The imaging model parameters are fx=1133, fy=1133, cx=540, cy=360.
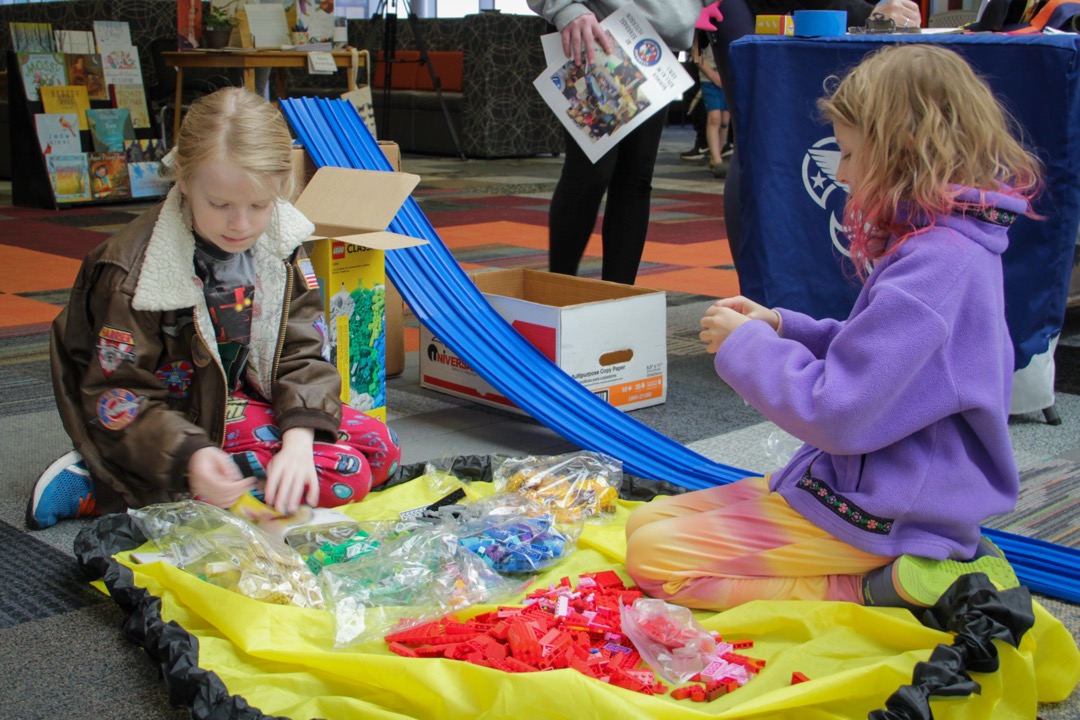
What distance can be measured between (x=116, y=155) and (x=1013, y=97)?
468cm

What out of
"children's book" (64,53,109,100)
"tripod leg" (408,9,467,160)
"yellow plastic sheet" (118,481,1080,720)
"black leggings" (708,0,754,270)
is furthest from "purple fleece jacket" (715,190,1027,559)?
"tripod leg" (408,9,467,160)

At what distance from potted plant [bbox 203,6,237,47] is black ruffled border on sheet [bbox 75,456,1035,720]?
451 cm

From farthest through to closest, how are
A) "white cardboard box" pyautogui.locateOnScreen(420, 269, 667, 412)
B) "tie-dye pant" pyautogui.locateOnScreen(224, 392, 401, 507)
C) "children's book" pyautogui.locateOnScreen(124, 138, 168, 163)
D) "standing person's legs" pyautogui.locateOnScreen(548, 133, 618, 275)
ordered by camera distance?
"children's book" pyautogui.locateOnScreen(124, 138, 168, 163) → "standing person's legs" pyautogui.locateOnScreen(548, 133, 618, 275) → "white cardboard box" pyautogui.locateOnScreen(420, 269, 667, 412) → "tie-dye pant" pyautogui.locateOnScreen(224, 392, 401, 507)

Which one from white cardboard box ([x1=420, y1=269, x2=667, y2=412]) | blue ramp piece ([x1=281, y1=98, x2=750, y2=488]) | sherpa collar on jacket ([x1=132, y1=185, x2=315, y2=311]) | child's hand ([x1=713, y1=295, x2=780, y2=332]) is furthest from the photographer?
white cardboard box ([x1=420, y1=269, x2=667, y2=412])

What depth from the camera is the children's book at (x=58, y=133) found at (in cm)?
538

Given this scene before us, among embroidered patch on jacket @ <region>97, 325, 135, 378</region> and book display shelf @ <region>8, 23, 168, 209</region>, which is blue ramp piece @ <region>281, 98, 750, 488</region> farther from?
book display shelf @ <region>8, 23, 168, 209</region>

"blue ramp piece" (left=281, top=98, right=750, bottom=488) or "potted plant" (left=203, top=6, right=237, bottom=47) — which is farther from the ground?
"potted plant" (left=203, top=6, right=237, bottom=47)

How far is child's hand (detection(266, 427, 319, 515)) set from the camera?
1504 millimetres

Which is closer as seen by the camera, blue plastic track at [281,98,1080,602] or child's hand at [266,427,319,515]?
child's hand at [266,427,319,515]

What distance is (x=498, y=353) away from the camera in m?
2.20

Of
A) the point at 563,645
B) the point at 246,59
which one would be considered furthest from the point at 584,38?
the point at 246,59

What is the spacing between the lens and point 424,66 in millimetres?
8289

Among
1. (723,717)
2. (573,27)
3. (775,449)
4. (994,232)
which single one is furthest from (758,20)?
(723,717)

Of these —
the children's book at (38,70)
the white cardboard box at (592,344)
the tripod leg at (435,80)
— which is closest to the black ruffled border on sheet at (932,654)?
the white cardboard box at (592,344)
